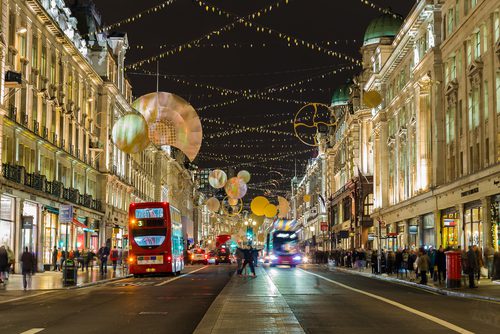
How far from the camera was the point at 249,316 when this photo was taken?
61.5 ft

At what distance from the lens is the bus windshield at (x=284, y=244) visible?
78.5 meters

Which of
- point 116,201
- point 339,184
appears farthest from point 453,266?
point 339,184

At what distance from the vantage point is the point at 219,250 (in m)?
96.3

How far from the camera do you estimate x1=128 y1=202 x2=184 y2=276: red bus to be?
1772 inches

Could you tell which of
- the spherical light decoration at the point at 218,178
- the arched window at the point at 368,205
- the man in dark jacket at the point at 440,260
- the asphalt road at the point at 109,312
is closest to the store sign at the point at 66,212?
the asphalt road at the point at 109,312

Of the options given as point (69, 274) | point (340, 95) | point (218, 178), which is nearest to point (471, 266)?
point (69, 274)

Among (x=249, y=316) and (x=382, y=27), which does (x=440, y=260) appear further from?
(x=382, y=27)

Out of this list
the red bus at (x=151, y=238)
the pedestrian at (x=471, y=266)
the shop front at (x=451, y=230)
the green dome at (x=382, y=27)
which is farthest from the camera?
the green dome at (x=382, y=27)

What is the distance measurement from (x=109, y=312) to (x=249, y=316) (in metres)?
4.44

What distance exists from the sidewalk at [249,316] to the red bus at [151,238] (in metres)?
18.7

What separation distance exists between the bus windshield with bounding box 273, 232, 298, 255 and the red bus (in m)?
32.0

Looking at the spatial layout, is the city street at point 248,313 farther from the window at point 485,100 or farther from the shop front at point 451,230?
the shop front at point 451,230

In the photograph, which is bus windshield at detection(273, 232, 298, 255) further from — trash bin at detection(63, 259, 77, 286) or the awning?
trash bin at detection(63, 259, 77, 286)

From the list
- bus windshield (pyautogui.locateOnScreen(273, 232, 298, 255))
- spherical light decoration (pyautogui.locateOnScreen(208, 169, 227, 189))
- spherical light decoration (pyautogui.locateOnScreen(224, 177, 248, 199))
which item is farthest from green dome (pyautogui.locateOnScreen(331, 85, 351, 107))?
spherical light decoration (pyautogui.locateOnScreen(208, 169, 227, 189))
